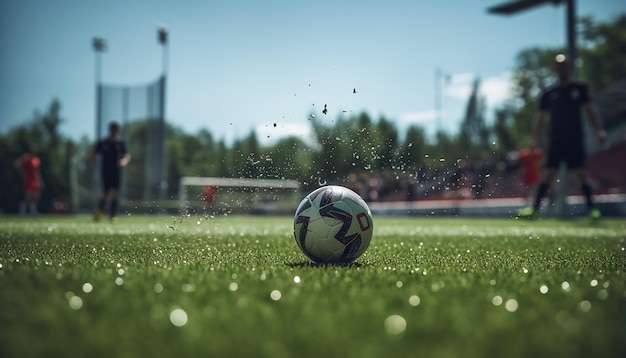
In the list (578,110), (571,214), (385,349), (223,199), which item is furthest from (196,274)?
(223,199)

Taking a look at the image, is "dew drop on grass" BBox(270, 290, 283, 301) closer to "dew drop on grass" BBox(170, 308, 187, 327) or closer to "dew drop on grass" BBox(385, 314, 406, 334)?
"dew drop on grass" BBox(170, 308, 187, 327)

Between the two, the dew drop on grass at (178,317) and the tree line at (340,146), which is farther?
the tree line at (340,146)

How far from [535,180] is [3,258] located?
16.5 metres

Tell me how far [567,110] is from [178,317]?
912 centimetres

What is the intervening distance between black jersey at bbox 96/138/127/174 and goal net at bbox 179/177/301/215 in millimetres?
17445

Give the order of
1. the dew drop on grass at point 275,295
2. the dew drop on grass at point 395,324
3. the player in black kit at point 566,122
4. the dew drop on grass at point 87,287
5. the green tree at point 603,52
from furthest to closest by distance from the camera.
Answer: the green tree at point 603,52
the player in black kit at point 566,122
the dew drop on grass at point 87,287
the dew drop on grass at point 275,295
the dew drop on grass at point 395,324

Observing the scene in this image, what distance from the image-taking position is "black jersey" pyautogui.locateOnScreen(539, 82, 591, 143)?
970 centimetres

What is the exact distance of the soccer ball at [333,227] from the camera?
4.38m

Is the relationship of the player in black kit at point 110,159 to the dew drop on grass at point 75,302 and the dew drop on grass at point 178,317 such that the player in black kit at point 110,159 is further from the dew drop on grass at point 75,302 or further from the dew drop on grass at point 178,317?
the dew drop on grass at point 178,317

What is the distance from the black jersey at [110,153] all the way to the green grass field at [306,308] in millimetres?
9405

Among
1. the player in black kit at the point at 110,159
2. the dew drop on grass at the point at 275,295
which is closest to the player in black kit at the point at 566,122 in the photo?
the dew drop on grass at the point at 275,295

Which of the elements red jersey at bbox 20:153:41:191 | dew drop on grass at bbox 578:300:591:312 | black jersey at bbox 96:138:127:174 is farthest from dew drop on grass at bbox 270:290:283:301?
red jersey at bbox 20:153:41:191

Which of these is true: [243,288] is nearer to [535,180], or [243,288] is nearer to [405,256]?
[405,256]

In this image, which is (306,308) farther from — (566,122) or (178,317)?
(566,122)
